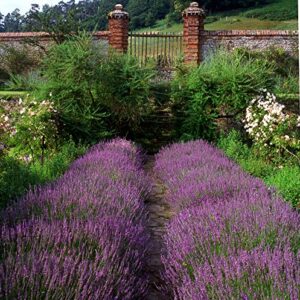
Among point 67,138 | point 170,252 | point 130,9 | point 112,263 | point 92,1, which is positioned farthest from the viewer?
point 92,1

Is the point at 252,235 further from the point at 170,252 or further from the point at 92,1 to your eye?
the point at 92,1

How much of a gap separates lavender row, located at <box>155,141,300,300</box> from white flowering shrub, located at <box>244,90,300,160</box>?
11.5ft

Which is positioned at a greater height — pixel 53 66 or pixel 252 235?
pixel 53 66

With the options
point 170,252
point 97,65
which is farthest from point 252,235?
point 97,65

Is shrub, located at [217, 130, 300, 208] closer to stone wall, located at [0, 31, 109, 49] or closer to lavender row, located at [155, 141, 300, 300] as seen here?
lavender row, located at [155, 141, 300, 300]

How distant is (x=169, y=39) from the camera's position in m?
17.9

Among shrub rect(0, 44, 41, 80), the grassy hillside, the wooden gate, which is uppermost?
the grassy hillside

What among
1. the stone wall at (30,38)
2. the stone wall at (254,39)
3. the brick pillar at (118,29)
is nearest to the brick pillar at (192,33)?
the stone wall at (254,39)

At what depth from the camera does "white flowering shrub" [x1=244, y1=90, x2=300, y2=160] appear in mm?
8234

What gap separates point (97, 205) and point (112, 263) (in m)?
1.03

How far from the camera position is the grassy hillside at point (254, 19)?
38.8 meters

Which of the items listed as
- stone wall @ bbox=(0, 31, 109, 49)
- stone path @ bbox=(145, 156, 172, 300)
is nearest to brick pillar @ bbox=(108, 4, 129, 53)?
stone wall @ bbox=(0, 31, 109, 49)

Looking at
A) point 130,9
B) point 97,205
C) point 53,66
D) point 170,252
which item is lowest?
point 170,252

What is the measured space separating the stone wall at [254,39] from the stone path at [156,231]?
387 inches
